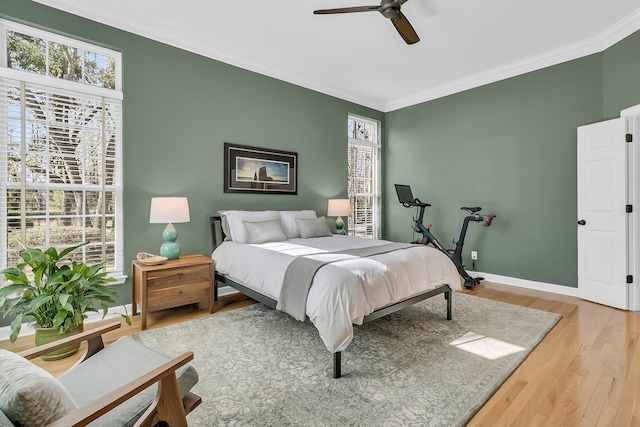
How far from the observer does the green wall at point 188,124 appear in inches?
130

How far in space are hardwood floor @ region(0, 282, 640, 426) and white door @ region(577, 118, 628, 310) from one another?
0.33 metres

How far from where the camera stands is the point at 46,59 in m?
2.93

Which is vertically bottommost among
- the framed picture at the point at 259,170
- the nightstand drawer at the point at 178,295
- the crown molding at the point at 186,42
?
the nightstand drawer at the point at 178,295

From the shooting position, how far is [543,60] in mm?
4188

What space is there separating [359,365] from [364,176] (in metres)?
4.26

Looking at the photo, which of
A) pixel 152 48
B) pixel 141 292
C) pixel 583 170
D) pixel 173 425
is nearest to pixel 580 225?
pixel 583 170

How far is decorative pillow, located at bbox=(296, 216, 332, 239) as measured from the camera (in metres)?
4.05

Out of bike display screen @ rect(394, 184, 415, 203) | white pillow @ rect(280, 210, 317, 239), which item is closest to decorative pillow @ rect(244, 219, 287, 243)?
white pillow @ rect(280, 210, 317, 239)

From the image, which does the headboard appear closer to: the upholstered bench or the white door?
the upholstered bench

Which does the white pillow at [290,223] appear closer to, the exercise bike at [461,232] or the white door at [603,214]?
the exercise bike at [461,232]

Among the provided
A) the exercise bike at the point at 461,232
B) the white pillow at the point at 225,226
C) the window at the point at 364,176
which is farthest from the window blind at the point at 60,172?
the exercise bike at the point at 461,232

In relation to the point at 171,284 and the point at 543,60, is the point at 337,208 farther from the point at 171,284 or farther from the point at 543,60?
the point at 543,60

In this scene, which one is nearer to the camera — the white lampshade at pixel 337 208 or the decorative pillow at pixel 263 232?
the decorative pillow at pixel 263 232

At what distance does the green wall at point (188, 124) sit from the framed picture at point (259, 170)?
10cm
